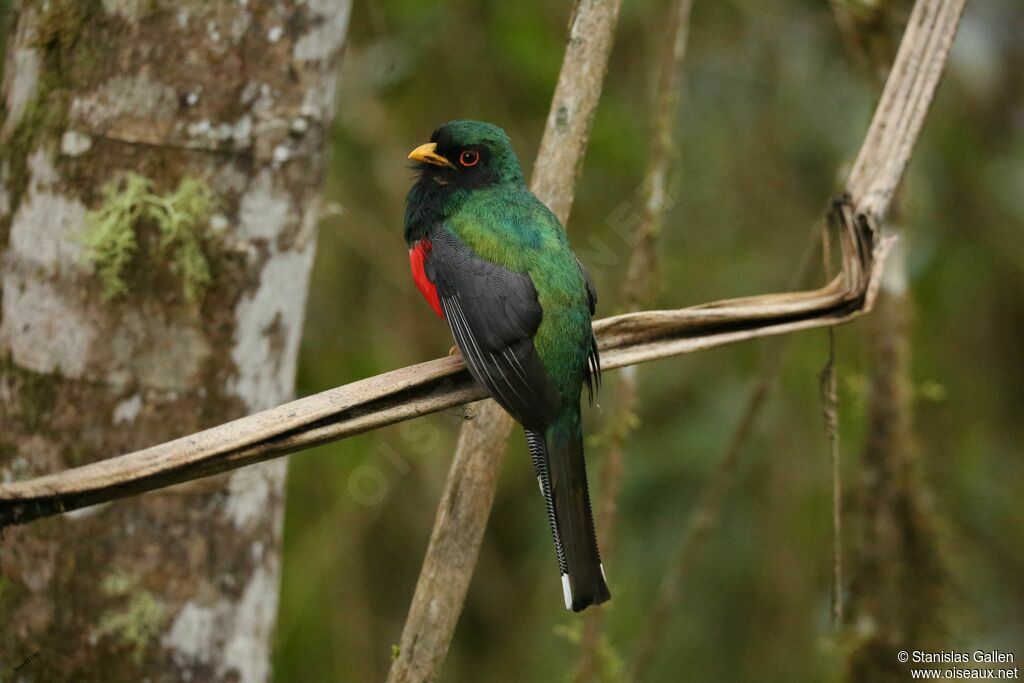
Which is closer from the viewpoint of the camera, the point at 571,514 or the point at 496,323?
the point at 571,514

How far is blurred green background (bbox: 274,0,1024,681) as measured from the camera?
4.82 meters

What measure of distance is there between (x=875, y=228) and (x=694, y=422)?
282 cm

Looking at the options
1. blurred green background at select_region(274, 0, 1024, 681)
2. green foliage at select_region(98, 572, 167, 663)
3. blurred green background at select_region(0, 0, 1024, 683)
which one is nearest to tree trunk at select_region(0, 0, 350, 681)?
green foliage at select_region(98, 572, 167, 663)

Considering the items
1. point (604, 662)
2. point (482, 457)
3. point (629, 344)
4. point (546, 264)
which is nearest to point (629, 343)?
point (629, 344)

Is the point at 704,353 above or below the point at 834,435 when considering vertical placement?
below

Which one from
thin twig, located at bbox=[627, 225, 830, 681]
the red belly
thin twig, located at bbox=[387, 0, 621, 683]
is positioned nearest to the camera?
thin twig, located at bbox=[387, 0, 621, 683]

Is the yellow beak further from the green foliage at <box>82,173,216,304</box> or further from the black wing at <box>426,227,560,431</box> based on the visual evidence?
the green foliage at <box>82,173,216,304</box>

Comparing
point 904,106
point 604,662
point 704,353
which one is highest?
point 904,106

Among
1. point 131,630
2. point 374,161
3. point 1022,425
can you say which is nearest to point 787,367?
point 1022,425

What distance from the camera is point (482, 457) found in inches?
91.6

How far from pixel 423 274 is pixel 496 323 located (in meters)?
0.34

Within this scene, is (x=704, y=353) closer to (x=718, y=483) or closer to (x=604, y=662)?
(x=718, y=483)

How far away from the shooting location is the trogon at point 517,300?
2541 mm

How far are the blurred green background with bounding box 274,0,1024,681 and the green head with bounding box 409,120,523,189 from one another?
1.17 m
